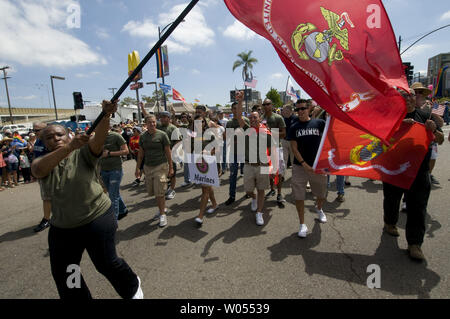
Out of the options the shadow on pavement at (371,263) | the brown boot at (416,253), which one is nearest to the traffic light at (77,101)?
the shadow on pavement at (371,263)

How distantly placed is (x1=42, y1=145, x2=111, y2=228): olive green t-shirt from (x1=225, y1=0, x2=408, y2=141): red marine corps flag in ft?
6.73

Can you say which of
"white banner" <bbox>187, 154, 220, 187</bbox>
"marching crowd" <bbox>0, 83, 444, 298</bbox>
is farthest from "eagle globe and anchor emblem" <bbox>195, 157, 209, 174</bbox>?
"marching crowd" <bbox>0, 83, 444, 298</bbox>

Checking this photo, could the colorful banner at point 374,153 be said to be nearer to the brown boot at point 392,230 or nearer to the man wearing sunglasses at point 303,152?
the man wearing sunglasses at point 303,152

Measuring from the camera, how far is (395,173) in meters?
2.88

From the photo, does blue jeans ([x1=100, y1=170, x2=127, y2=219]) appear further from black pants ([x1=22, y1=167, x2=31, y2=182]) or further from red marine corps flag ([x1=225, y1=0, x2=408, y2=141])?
black pants ([x1=22, y1=167, x2=31, y2=182])

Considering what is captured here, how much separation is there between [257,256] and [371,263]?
135 cm

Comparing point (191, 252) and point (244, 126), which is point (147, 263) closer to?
point (191, 252)

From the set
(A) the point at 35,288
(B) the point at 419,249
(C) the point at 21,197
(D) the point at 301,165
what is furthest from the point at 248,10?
(C) the point at 21,197

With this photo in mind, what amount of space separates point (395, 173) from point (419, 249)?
948 mm

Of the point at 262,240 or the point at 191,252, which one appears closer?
the point at 191,252

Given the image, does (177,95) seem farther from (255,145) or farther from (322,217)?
(322,217)

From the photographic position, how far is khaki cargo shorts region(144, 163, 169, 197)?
4.30m

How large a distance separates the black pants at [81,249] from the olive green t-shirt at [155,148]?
2.19 metres

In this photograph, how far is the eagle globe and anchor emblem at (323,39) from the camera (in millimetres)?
2492
